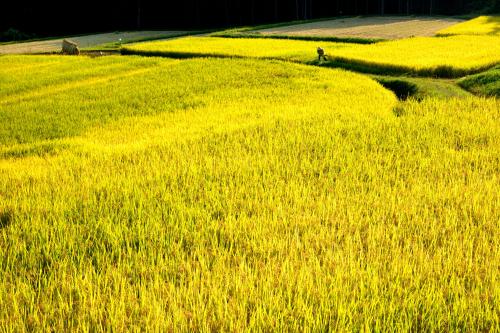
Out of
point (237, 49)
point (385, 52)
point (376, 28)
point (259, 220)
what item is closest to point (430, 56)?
point (385, 52)

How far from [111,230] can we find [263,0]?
24.2 metres

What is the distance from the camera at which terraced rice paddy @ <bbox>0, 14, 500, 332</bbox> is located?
1.94m

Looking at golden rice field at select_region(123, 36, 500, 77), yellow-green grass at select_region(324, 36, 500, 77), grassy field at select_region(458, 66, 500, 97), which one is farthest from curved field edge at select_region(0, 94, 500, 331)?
golden rice field at select_region(123, 36, 500, 77)

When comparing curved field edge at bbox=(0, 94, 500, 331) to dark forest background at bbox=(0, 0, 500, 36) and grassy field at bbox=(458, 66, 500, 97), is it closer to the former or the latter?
grassy field at bbox=(458, 66, 500, 97)

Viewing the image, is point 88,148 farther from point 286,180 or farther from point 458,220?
point 458,220

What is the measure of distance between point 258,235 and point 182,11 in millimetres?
25374

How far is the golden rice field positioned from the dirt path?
2.69m

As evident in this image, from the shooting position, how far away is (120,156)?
177 inches

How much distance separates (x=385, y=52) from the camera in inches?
469

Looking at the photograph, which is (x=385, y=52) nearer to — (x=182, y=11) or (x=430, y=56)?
(x=430, y=56)

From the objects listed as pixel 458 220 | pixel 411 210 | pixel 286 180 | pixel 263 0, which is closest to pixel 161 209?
pixel 286 180

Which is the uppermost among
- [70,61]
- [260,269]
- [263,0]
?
[263,0]

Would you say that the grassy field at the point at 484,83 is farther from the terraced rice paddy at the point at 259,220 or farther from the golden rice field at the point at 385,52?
the terraced rice paddy at the point at 259,220

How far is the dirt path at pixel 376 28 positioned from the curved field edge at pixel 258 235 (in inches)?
528
